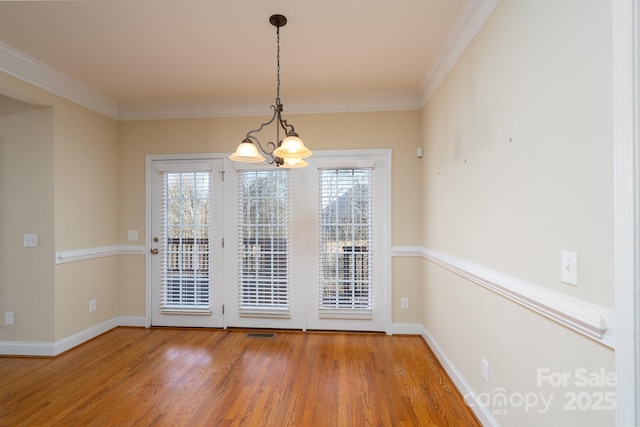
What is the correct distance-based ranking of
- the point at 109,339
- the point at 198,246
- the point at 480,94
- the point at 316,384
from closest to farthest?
the point at 480,94, the point at 316,384, the point at 109,339, the point at 198,246

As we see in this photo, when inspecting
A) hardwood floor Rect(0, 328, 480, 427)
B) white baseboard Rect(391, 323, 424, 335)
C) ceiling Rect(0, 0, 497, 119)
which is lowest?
hardwood floor Rect(0, 328, 480, 427)

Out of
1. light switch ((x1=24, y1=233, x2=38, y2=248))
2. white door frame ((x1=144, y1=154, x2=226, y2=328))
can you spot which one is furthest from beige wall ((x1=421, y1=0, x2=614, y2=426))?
light switch ((x1=24, y1=233, x2=38, y2=248))

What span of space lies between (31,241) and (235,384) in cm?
254

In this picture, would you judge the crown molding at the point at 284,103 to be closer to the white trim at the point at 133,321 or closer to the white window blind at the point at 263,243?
the white window blind at the point at 263,243

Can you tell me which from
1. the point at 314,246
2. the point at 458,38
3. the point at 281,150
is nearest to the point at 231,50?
the point at 281,150

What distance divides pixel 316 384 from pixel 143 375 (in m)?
1.53

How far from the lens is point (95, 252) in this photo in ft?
11.6

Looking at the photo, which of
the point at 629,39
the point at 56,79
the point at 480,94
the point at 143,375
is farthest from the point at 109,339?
the point at 629,39

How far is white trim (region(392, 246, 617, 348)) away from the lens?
102 cm

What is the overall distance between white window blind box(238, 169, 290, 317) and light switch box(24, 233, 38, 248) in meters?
2.00

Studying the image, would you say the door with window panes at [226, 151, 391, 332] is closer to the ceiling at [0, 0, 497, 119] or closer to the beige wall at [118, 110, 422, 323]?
the beige wall at [118, 110, 422, 323]

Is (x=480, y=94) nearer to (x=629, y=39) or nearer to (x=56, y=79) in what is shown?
(x=629, y=39)

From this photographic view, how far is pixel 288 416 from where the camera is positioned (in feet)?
6.81

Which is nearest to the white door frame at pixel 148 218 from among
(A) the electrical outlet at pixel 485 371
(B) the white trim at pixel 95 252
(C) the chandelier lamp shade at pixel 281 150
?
(B) the white trim at pixel 95 252
